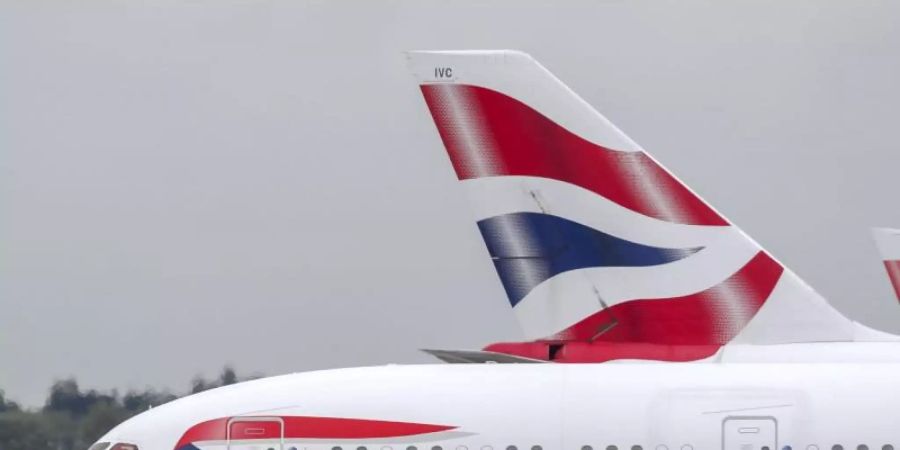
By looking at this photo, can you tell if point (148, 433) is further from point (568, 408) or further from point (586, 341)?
point (586, 341)

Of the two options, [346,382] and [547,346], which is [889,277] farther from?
[346,382]

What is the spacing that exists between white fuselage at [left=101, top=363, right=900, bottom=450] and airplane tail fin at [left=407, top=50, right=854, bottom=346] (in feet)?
4.11

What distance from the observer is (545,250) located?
21.9m

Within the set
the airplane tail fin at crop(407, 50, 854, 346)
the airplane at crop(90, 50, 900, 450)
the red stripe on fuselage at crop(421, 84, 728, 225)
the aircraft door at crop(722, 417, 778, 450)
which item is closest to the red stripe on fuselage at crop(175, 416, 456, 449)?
the airplane at crop(90, 50, 900, 450)

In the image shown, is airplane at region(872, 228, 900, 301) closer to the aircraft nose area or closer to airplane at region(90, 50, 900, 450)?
airplane at region(90, 50, 900, 450)

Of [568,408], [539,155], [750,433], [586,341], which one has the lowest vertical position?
[750,433]

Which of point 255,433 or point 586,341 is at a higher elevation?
point 586,341

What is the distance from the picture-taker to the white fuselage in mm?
18891

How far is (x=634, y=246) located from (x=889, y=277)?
11.4ft

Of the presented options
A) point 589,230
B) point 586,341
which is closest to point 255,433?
point 586,341

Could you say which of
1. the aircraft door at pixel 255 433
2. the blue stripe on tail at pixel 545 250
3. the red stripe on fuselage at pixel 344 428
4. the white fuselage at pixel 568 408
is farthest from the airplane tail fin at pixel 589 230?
the aircraft door at pixel 255 433

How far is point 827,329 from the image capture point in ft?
68.3

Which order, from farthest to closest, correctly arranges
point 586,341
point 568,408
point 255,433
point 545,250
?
1. point 545,250
2. point 586,341
3. point 255,433
4. point 568,408

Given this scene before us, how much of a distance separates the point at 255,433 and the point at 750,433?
502 cm
